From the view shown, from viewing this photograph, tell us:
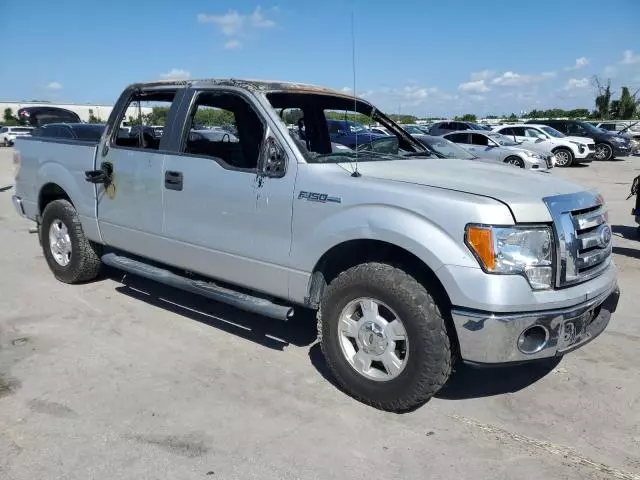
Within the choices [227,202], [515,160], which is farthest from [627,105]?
[515,160]

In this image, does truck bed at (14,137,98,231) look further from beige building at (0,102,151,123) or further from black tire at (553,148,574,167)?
beige building at (0,102,151,123)

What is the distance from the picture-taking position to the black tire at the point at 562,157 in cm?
2272

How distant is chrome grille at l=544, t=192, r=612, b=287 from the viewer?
10.5ft

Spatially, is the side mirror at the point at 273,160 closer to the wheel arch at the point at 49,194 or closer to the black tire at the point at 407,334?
the black tire at the point at 407,334

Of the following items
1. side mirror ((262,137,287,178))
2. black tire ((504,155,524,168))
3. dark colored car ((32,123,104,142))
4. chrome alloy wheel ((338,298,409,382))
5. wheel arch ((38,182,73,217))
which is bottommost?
chrome alloy wheel ((338,298,409,382))

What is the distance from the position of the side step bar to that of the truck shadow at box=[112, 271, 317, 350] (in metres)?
0.52

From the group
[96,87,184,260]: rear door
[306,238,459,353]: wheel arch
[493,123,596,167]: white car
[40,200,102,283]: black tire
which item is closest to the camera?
[306,238,459,353]: wheel arch

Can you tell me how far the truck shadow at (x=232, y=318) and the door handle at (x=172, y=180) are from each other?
124 centimetres

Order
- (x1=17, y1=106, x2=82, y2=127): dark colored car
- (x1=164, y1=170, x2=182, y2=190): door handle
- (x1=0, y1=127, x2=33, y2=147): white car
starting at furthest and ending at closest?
(x1=0, y1=127, x2=33, y2=147): white car → (x1=17, y1=106, x2=82, y2=127): dark colored car → (x1=164, y1=170, x2=182, y2=190): door handle

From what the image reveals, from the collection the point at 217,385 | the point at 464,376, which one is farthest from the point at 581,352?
the point at 217,385

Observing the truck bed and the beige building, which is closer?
the truck bed

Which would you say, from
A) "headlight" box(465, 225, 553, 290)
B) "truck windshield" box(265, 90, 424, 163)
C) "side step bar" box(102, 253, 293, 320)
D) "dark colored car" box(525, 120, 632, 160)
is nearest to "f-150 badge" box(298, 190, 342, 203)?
"truck windshield" box(265, 90, 424, 163)

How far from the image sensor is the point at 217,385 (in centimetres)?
387

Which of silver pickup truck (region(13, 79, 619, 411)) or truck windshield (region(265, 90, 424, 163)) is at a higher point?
truck windshield (region(265, 90, 424, 163))
